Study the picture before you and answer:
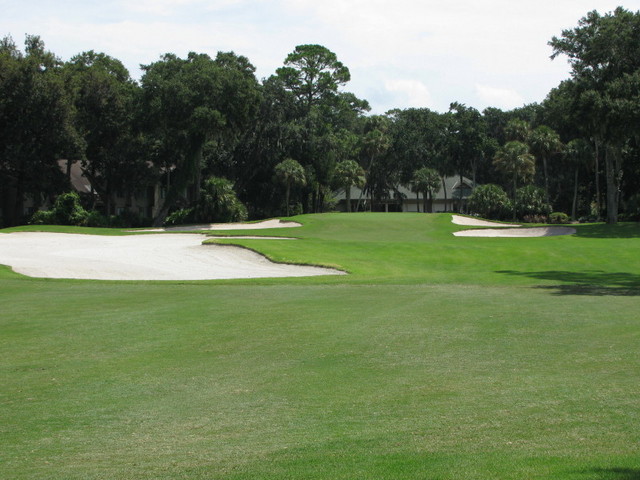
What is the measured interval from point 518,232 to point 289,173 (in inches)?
1345

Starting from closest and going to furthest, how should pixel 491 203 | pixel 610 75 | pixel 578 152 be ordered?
pixel 610 75
pixel 491 203
pixel 578 152

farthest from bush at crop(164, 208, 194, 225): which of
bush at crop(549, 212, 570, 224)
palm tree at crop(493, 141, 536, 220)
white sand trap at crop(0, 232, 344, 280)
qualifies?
bush at crop(549, 212, 570, 224)

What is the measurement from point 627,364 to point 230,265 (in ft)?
78.1

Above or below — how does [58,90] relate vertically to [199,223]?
above

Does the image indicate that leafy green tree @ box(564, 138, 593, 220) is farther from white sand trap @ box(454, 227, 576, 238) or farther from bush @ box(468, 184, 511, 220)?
white sand trap @ box(454, 227, 576, 238)

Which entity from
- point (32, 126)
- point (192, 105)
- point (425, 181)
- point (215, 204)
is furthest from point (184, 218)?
point (425, 181)

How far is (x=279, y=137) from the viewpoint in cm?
8344

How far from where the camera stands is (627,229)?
47.1 meters

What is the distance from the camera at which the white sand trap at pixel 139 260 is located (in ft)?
93.2

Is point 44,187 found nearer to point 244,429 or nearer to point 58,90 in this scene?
point 58,90

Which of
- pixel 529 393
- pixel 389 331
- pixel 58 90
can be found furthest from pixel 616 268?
pixel 58 90

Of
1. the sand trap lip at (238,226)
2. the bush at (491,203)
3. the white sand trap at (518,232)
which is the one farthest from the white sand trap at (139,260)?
the bush at (491,203)

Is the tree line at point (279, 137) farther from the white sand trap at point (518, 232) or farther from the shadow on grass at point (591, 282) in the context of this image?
the shadow on grass at point (591, 282)

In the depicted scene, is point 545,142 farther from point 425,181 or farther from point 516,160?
point 425,181
